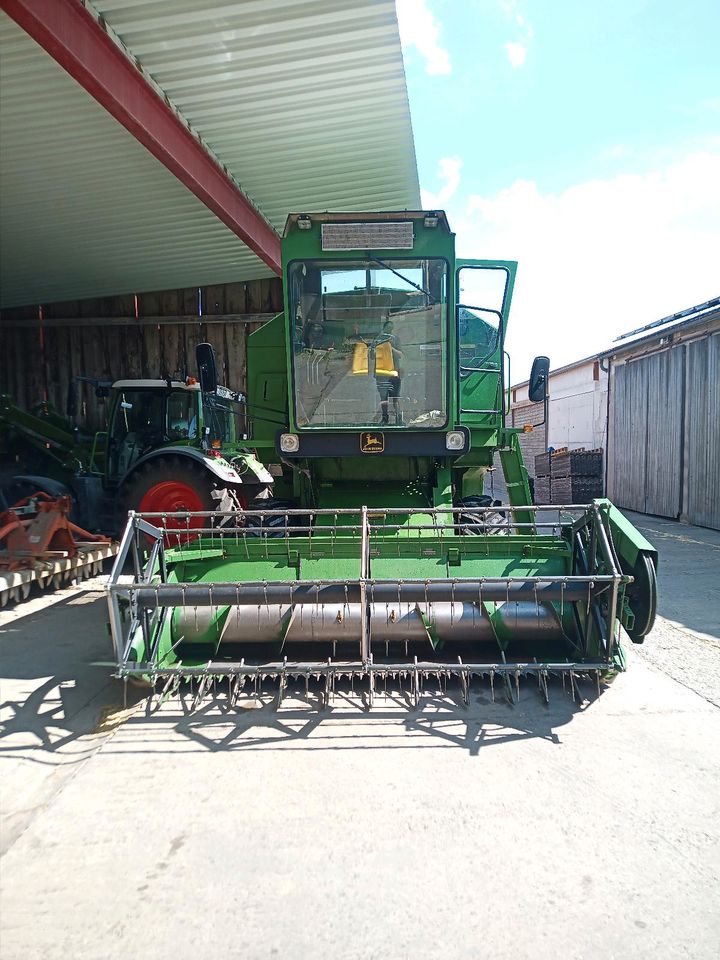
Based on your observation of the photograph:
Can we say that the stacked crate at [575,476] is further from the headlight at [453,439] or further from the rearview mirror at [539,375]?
the headlight at [453,439]

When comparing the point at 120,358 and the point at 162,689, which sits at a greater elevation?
the point at 120,358

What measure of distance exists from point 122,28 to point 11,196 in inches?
162

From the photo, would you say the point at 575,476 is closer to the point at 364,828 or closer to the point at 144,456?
the point at 144,456

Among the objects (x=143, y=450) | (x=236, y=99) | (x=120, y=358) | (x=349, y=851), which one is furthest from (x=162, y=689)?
(x=120, y=358)

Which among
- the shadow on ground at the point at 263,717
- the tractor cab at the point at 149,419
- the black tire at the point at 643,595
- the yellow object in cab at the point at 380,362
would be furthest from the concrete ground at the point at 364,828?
the tractor cab at the point at 149,419

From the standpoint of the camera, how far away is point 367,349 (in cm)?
446

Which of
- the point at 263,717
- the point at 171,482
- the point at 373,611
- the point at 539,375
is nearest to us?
the point at 263,717

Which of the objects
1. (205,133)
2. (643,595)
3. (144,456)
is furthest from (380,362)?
(205,133)

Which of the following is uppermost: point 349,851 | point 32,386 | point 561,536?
point 32,386

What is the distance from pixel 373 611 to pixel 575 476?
1162 cm

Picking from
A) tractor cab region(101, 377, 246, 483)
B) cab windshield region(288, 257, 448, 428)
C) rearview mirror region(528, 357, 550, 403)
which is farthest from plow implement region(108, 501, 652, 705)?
tractor cab region(101, 377, 246, 483)

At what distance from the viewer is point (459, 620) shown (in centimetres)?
346

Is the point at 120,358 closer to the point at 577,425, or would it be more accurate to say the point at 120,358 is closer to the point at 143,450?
the point at 143,450

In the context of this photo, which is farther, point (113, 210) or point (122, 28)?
point (113, 210)
